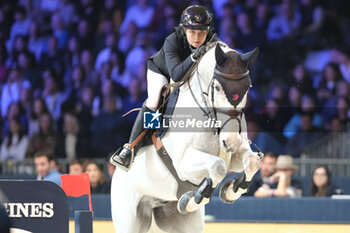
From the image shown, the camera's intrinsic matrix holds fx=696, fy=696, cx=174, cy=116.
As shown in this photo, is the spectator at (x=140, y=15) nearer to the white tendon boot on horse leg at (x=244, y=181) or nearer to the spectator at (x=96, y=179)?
the spectator at (x=96, y=179)

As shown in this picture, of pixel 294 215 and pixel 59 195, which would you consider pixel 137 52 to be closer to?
pixel 294 215

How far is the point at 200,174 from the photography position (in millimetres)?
5281

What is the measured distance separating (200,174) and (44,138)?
5.32 metres

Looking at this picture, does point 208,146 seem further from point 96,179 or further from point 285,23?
point 285,23

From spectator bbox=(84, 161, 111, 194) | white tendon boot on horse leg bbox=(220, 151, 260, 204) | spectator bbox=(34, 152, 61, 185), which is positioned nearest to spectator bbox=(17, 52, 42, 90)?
spectator bbox=(34, 152, 61, 185)

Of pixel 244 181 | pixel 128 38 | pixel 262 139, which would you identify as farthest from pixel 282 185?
pixel 128 38

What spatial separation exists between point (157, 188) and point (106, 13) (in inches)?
264

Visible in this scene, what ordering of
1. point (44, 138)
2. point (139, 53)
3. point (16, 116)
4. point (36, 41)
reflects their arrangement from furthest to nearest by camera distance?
point (36, 41) → point (16, 116) → point (139, 53) → point (44, 138)

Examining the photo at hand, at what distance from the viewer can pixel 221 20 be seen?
34.0ft

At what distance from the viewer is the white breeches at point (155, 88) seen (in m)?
5.71

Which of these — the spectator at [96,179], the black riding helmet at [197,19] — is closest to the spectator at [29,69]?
Answer: the spectator at [96,179]

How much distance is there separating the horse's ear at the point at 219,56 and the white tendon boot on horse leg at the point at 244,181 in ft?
2.30

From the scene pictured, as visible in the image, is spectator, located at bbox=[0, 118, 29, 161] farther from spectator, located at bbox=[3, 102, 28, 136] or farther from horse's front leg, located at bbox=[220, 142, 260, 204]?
horse's front leg, located at bbox=[220, 142, 260, 204]

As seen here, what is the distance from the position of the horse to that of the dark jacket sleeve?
90 mm
